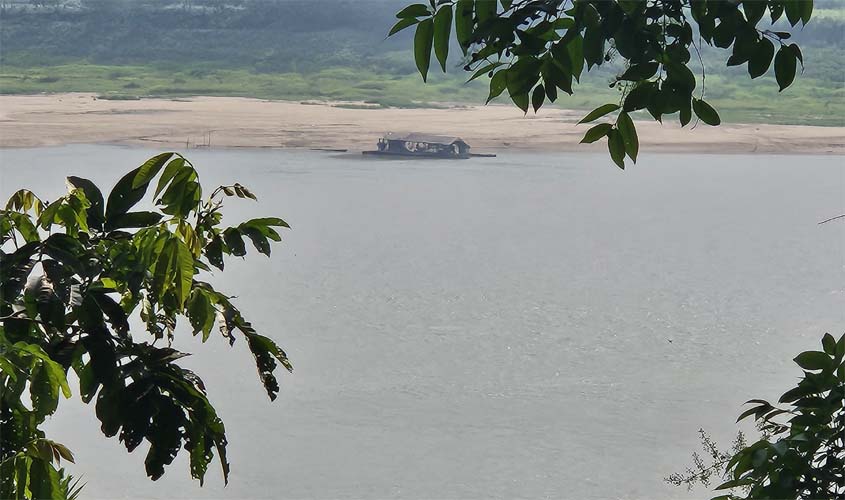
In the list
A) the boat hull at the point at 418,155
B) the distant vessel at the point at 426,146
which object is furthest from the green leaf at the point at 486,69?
the boat hull at the point at 418,155

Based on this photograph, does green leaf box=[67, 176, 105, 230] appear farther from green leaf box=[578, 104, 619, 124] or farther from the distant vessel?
the distant vessel

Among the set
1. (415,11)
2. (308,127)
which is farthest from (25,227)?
(308,127)

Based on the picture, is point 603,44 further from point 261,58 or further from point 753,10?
point 261,58

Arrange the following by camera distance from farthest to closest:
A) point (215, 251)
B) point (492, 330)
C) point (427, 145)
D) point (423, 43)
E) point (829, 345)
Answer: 1. point (427, 145)
2. point (492, 330)
3. point (215, 251)
4. point (829, 345)
5. point (423, 43)

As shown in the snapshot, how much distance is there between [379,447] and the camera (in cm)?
463

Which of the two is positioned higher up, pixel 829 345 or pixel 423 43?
pixel 423 43

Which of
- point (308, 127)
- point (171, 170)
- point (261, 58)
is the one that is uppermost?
point (171, 170)

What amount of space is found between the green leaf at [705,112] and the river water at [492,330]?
141 inches

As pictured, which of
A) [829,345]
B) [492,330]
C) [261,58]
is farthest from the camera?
[261,58]

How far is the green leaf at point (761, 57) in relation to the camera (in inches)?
30.7

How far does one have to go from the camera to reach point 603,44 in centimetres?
73

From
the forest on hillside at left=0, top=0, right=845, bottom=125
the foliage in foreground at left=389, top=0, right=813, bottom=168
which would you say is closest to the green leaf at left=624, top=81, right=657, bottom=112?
the foliage in foreground at left=389, top=0, right=813, bottom=168

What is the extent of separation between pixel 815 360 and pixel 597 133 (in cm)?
31

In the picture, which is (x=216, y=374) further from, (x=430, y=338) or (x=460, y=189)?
(x=460, y=189)
